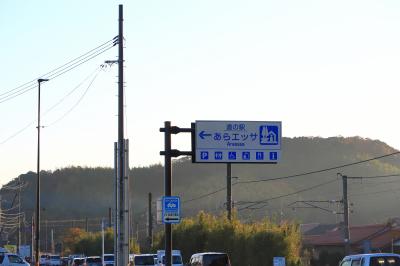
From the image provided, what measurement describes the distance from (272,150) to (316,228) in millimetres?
112034

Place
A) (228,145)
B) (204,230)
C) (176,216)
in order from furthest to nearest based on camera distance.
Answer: (204,230), (228,145), (176,216)

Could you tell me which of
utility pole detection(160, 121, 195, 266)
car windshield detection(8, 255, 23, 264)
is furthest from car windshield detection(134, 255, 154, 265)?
utility pole detection(160, 121, 195, 266)

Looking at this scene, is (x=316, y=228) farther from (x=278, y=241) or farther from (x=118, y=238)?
(x=118, y=238)

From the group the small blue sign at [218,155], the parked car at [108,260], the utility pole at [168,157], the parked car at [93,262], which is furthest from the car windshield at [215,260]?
the parked car at [93,262]

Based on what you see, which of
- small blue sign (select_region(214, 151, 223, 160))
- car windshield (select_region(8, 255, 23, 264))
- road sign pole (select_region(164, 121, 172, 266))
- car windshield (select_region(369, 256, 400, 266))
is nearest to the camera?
road sign pole (select_region(164, 121, 172, 266))

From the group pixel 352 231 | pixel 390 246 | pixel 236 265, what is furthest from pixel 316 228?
pixel 236 265

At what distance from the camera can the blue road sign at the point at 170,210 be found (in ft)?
96.3

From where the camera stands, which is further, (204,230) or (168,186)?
(204,230)

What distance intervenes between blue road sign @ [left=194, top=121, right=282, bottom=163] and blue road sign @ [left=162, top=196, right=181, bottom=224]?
2.08 m

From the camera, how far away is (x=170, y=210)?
29.5 m

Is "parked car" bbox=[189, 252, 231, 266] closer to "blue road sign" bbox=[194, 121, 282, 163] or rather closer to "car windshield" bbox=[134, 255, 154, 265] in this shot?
"car windshield" bbox=[134, 255, 154, 265]

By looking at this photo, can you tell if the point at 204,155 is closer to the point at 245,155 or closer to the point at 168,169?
the point at 245,155

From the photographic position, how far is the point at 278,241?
57.2m

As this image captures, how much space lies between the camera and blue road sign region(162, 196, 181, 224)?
29.4m
